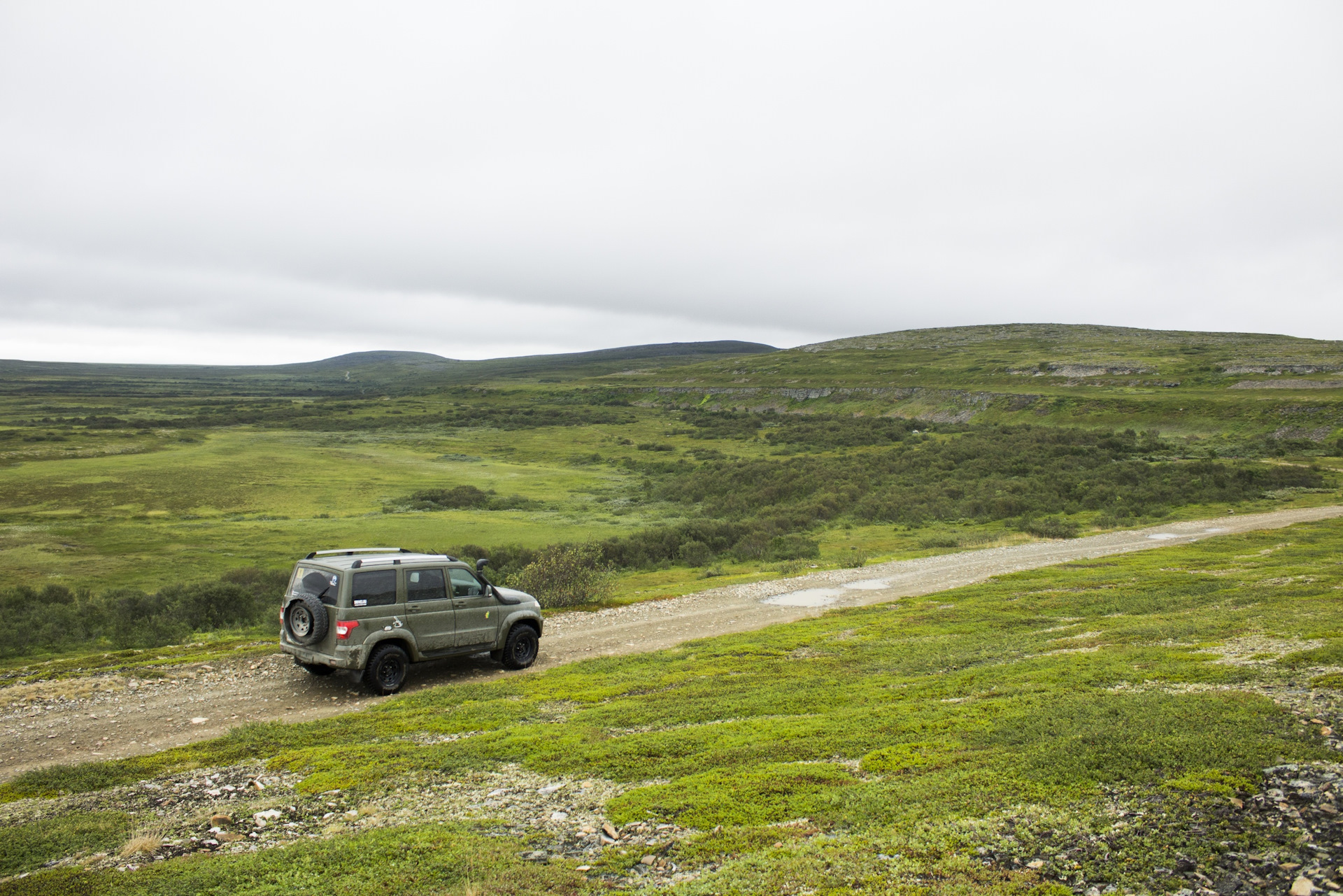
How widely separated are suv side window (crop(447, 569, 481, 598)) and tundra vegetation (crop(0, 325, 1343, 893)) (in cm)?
177

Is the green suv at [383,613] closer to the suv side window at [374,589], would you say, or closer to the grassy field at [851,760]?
the suv side window at [374,589]

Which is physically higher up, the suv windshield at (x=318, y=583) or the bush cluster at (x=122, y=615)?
the suv windshield at (x=318, y=583)

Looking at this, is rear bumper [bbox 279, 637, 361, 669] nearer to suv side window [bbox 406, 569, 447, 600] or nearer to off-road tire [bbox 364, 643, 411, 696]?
off-road tire [bbox 364, 643, 411, 696]

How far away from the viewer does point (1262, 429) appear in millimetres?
65062

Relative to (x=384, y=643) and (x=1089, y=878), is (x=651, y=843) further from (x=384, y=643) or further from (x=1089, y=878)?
(x=384, y=643)

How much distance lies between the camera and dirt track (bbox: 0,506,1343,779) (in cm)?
1118

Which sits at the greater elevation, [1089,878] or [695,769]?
[1089,878]

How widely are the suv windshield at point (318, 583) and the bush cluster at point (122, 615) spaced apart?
11.4 meters

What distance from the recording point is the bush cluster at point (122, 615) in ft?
73.8

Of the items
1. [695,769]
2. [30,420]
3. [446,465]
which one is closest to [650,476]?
[446,465]

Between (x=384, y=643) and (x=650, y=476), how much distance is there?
5966 cm

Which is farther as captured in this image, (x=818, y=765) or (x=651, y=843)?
(x=818, y=765)

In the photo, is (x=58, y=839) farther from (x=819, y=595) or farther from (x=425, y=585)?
(x=819, y=595)

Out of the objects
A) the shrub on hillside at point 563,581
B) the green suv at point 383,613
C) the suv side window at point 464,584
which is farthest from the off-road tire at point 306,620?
the shrub on hillside at point 563,581
